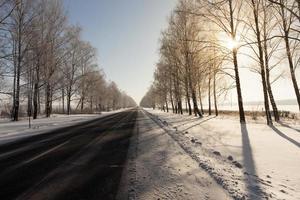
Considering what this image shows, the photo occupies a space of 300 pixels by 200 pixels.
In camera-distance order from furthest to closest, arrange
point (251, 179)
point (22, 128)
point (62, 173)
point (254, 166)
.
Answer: point (22, 128)
point (254, 166)
point (62, 173)
point (251, 179)

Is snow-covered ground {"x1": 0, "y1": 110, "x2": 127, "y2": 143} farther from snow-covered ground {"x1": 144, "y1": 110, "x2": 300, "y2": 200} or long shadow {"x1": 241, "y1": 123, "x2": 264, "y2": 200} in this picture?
long shadow {"x1": 241, "y1": 123, "x2": 264, "y2": 200}

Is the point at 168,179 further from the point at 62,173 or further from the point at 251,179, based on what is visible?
the point at 62,173

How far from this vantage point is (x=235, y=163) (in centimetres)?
712

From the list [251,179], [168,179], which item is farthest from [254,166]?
Result: [168,179]

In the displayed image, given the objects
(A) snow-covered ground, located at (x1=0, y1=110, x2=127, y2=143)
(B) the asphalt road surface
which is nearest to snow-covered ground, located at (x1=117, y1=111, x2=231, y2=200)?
(B) the asphalt road surface

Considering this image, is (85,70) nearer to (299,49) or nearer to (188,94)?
(188,94)

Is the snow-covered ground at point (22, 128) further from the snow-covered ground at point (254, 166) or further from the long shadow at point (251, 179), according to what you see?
the long shadow at point (251, 179)

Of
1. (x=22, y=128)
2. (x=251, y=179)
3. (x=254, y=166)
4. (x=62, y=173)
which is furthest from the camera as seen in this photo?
(x=22, y=128)

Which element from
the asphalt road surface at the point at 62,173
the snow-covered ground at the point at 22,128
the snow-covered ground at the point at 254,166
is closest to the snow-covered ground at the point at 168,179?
the snow-covered ground at the point at 254,166

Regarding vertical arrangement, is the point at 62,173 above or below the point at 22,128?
below

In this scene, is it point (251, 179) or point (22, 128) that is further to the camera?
point (22, 128)

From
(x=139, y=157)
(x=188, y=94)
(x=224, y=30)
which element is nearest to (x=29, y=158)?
(x=139, y=157)

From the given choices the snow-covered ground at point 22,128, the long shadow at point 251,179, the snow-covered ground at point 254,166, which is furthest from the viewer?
the snow-covered ground at point 22,128

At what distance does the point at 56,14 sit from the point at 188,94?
1909 centimetres
